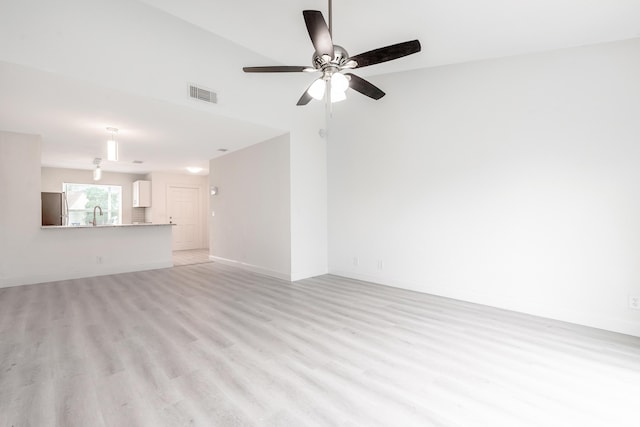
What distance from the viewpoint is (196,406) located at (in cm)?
169

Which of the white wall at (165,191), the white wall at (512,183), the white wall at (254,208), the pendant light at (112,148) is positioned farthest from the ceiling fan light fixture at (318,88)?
the white wall at (165,191)

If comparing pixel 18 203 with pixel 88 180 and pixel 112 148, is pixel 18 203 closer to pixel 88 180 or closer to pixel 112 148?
pixel 112 148

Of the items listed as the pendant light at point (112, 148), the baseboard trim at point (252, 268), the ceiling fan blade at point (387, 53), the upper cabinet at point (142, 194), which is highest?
the ceiling fan blade at point (387, 53)

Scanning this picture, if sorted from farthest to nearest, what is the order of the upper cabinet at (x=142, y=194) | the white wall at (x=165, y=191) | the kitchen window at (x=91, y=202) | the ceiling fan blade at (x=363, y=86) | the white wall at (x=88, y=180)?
the white wall at (x=165, y=191) < the upper cabinet at (x=142, y=194) < the kitchen window at (x=91, y=202) < the white wall at (x=88, y=180) < the ceiling fan blade at (x=363, y=86)

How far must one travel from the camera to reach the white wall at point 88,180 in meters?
7.43

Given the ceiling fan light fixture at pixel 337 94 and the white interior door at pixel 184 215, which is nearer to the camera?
the ceiling fan light fixture at pixel 337 94

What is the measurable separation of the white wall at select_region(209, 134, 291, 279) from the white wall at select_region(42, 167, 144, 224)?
12.2ft

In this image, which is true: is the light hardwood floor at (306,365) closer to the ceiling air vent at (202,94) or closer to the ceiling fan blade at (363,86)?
the ceiling fan blade at (363,86)

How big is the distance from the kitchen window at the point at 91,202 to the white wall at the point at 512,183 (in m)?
7.73

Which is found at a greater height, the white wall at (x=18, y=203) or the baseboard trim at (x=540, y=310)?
the white wall at (x=18, y=203)

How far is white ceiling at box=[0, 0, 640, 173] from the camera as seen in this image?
8.23 feet

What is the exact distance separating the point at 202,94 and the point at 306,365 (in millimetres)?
3223

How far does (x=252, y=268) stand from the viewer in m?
5.60

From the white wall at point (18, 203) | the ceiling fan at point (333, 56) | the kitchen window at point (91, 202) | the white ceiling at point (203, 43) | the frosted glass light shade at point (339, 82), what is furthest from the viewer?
the kitchen window at point (91, 202)
